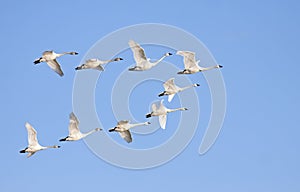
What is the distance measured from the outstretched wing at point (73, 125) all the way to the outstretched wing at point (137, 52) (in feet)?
18.1

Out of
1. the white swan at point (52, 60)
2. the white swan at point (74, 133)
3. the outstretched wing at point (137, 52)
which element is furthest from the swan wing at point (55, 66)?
the outstretched wing at point (137, 52)

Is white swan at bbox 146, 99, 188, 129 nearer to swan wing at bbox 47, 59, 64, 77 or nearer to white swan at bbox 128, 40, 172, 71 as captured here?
white swan at bbox 128, 40, 172, 71

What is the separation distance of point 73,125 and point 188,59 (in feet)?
29.5

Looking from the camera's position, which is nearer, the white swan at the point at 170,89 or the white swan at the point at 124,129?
the white swan at the point at 124,129

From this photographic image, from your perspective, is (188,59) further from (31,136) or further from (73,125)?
(31,136)

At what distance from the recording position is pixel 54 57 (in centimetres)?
8200

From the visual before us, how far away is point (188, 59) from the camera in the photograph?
8275 centimetres

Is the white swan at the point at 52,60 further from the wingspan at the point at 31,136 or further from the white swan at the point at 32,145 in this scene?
the white swan at the point at 32,145

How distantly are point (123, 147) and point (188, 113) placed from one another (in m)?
5.73

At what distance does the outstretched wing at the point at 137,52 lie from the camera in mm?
80194

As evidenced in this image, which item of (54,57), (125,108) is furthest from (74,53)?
(125,108)

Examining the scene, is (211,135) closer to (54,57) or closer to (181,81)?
(181,81)

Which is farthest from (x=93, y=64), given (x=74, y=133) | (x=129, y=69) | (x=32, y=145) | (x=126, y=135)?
(x=32, y=145)

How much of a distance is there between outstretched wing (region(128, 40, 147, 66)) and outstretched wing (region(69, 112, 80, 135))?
5.50 m
